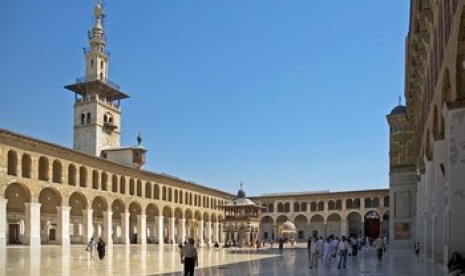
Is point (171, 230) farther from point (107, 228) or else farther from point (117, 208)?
point (107, 228)

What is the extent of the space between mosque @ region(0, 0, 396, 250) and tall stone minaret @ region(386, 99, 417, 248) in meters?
0.07

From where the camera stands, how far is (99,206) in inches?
1933

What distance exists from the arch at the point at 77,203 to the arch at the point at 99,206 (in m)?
1.38

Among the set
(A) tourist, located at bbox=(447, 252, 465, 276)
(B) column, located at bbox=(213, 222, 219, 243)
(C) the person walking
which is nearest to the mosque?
(B) column, located at bbox=(213, 222, 219, 243)

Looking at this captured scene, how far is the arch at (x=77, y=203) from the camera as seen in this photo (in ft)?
140

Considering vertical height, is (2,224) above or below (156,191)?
below

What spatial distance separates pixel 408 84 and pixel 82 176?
25.8 meters

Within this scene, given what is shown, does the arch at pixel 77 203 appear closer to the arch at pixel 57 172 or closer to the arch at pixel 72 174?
the arch at pixel 72 174

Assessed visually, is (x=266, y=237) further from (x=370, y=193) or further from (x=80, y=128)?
(x=80, y=128)

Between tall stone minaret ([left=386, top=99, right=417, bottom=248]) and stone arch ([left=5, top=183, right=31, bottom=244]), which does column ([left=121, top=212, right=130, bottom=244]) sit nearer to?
stone arch ([left=5, top=183, right=31, bottom=244])

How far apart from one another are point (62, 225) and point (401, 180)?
946 inches

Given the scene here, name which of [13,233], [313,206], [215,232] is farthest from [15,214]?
[313,206]

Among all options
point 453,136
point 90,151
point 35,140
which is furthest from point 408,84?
point 90,151

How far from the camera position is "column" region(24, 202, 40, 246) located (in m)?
35.3
